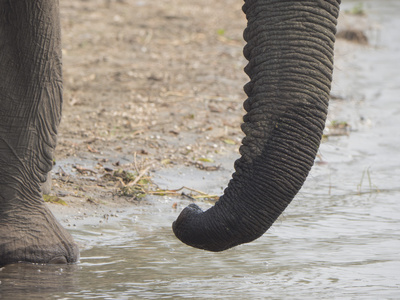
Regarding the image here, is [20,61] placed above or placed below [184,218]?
above

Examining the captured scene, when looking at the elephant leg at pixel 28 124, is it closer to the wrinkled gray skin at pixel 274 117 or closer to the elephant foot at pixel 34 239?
the elephant foot at pixel 34 239

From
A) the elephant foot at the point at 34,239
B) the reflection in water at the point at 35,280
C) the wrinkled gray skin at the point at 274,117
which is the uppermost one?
the wrinkled gray skin at the point at 274,117

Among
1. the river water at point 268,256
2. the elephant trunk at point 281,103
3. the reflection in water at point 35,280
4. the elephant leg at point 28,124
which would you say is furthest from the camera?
the elephant leg at point 28,124

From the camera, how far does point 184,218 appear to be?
12.2 ft

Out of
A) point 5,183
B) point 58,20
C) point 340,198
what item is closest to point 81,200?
point 5,183

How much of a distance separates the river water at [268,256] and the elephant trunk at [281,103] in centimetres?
73

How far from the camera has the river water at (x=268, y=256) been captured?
13.6 ft

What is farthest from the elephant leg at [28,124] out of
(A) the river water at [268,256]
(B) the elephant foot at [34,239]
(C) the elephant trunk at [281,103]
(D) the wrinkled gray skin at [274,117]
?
(C) the elephant trunk at [281,103]

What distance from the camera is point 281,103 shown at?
3469 mm

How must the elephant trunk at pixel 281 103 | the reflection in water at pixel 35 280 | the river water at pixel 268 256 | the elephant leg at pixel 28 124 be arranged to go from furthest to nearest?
the elephant leg at pixel 28 124 → the river water at pixel 268 256 → the reflection in water at pixel 35 280 → the elephant trunk at pixel 281 103

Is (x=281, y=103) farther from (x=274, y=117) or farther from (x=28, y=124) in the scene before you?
(x=28, y=124)

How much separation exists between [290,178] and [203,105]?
515 cm

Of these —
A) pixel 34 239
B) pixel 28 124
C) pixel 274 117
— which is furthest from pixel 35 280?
pixel 274 117

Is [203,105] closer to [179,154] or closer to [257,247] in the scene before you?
[179,154]
